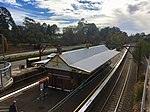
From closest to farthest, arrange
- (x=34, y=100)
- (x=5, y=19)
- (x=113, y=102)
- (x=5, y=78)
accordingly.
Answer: (x=5, y=78) → (x=34, y=100) → (x=113, y=102) → (x=5, y=19)

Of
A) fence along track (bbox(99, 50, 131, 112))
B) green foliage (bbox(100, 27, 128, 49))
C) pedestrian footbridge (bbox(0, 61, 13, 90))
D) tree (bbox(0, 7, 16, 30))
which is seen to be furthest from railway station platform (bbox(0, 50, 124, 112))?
tree (bbox(0, 7, 16, 30))

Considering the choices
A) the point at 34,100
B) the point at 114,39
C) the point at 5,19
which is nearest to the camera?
the point at 34,100

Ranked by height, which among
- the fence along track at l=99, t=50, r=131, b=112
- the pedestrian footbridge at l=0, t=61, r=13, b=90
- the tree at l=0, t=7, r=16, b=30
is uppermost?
the tree at l=0, t=7, r=16, b=30

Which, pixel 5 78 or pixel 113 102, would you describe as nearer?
pixel 5 78

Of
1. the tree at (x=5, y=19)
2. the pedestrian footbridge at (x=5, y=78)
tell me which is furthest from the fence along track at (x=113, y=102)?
the tree at (x=5, y=19)

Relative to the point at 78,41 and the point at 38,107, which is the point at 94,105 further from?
the point at 78,41

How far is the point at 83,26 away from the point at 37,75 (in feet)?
315

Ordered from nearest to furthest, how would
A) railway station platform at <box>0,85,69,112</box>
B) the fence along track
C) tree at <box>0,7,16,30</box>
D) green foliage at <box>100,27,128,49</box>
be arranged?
railway station platform at <box>0,85,69,112</box>, the fence along track, tree at <box>0,7,16,30</box>, green foliage at <box>100,27,128,49</box>

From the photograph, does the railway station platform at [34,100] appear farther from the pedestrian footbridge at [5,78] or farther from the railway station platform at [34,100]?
the pedestrian footbridge at [5,78]

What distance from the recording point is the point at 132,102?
1562 centimetres

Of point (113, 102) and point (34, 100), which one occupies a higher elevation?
point (34, 100)

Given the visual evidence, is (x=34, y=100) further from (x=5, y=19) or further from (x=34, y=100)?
(x=5, y=19)

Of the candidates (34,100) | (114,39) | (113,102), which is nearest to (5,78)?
(34,100)

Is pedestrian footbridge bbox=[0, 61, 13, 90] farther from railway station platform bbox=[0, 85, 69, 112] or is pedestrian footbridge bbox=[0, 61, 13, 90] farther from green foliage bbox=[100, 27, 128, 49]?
green foliage bbox=[100, 27, 128, 49]
